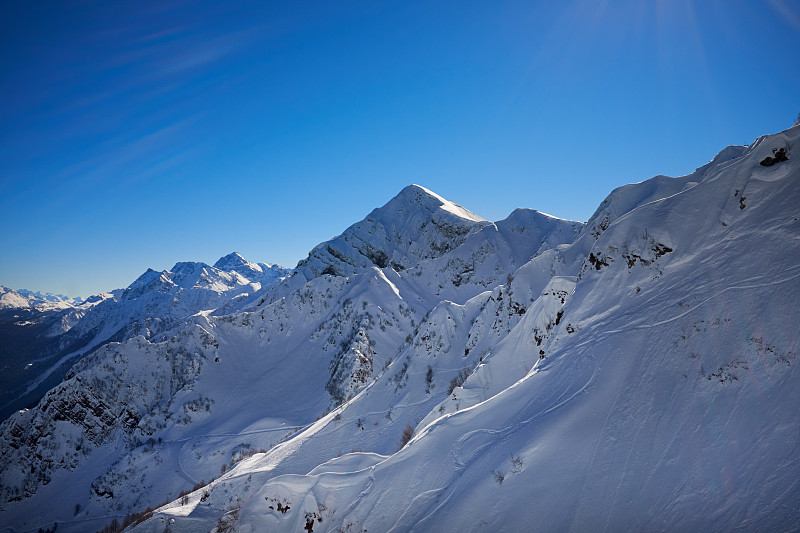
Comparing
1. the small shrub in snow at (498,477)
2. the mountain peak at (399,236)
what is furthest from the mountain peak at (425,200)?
the small shrub in snow at (498,477)

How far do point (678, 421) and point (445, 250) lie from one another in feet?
258

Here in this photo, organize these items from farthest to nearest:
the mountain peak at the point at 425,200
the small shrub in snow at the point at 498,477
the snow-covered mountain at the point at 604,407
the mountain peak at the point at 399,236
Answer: the mountain peak at the point at 425,200
the mountain peak at the point at 399,236
the small shrub in snow at the point at 498,477
the snow-covered mountain at the point at 604,407

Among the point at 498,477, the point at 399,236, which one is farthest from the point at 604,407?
the point at 399,236

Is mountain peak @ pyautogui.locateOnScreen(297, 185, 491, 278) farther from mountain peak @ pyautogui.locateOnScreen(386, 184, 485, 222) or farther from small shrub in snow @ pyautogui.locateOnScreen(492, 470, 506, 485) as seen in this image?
small shrub in snow @ pyautogui.locateOnScreen(492, 470, 506, 485)

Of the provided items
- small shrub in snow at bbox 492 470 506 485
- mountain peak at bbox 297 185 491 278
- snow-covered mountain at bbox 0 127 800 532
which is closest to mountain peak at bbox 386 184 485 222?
mountain peak at bbox 297 185 491 278

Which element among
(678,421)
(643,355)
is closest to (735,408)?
(678,421)

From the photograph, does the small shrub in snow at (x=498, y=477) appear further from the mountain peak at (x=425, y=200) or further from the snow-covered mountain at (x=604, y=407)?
the mountain peak at (x=425, y=200)

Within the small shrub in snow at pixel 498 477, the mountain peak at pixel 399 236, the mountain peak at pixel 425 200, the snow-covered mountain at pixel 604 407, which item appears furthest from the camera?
the mountain peak at pixel 425 200

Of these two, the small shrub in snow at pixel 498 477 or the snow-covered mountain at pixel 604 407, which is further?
the small shrub in snow at pixel 498 477

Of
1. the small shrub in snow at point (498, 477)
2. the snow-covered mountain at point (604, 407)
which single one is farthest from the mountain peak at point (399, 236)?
the small shrub in snow at point (498, 477)

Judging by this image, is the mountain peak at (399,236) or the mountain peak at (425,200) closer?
the mountain peak at (399,236)

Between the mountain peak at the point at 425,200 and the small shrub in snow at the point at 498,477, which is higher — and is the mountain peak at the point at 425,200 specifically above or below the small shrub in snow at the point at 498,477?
above

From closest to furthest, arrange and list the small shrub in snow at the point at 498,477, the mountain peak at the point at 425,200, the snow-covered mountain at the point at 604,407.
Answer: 1. the snow-covered mountain at the point at 604,407
2. the small shrub in snow at the point at 498,477
3. the mountain peak at the point at 425,200

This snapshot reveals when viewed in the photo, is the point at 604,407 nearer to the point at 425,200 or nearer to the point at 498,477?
the point at 498,477
